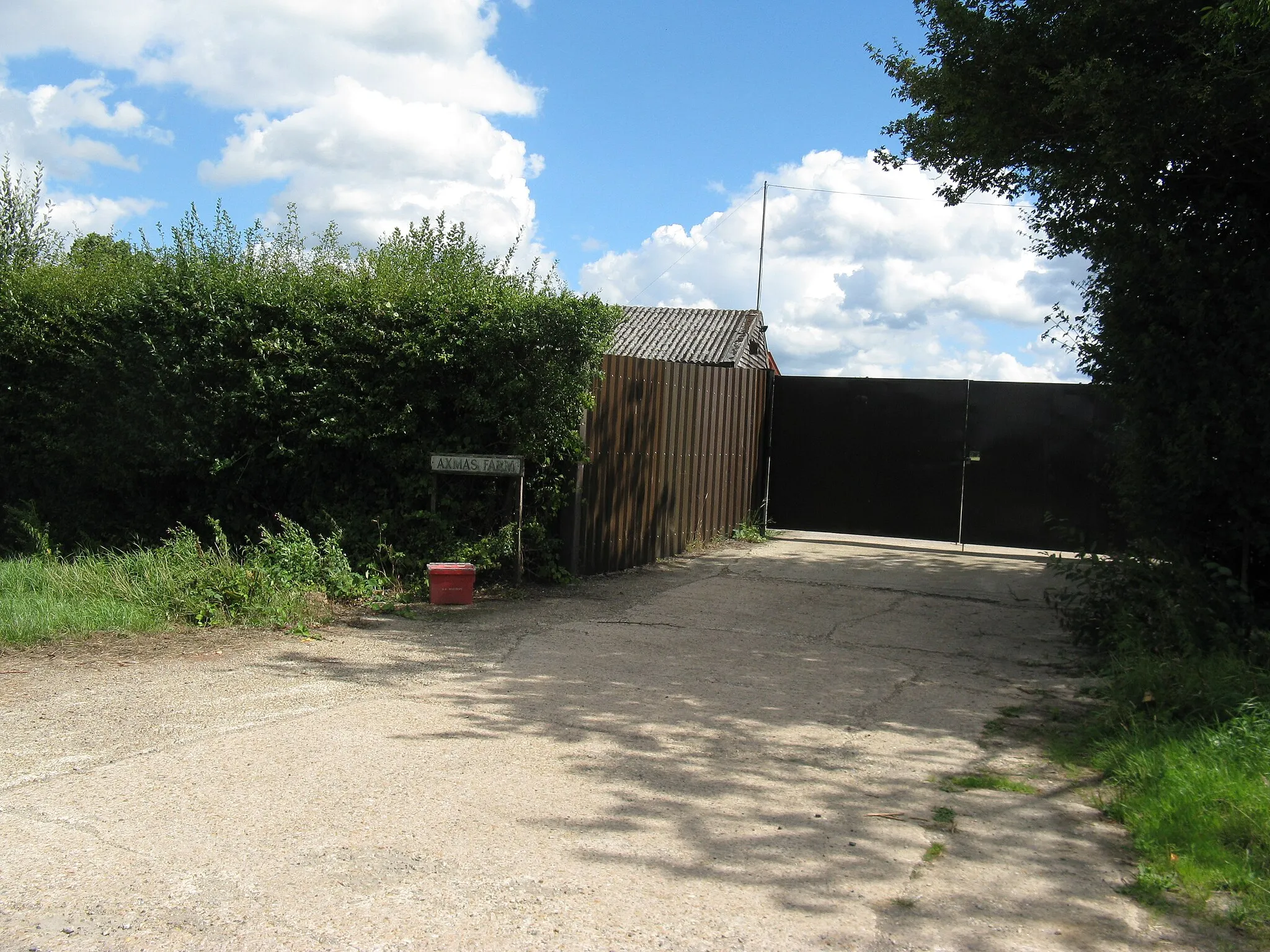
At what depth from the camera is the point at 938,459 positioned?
1340cm

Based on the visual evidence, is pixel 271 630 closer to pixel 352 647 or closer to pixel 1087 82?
pixel 352 647

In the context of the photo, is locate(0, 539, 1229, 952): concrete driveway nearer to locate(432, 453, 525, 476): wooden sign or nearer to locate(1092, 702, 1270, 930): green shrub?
locate(1092, 702, 1270, 930): green shrub

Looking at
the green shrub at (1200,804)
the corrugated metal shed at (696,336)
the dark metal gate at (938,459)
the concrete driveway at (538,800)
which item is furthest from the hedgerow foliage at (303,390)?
the corrugated metal shed at (696,336)

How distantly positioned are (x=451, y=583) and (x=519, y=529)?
98 centimetres

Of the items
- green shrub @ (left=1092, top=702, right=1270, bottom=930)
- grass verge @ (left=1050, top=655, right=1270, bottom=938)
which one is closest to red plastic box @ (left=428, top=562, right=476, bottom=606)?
grass verge @ (left=1050, top=655, right=1270, bottom=938)

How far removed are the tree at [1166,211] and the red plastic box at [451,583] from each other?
522cm

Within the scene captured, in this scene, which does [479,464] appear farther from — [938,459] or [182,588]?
[938,459]

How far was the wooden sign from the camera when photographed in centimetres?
932

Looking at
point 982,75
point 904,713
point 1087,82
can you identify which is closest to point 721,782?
point 904,713

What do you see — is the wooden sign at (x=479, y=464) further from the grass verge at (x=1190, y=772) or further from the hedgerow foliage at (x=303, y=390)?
the grass verge at (x=1190, y=772)

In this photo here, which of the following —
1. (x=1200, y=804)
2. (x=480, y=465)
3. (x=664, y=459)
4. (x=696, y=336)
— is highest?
(x=696, y=336)

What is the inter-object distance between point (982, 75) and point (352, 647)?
6.51 metres

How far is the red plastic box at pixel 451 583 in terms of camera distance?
8930 mm

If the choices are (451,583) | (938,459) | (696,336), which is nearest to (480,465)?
(451,583)
